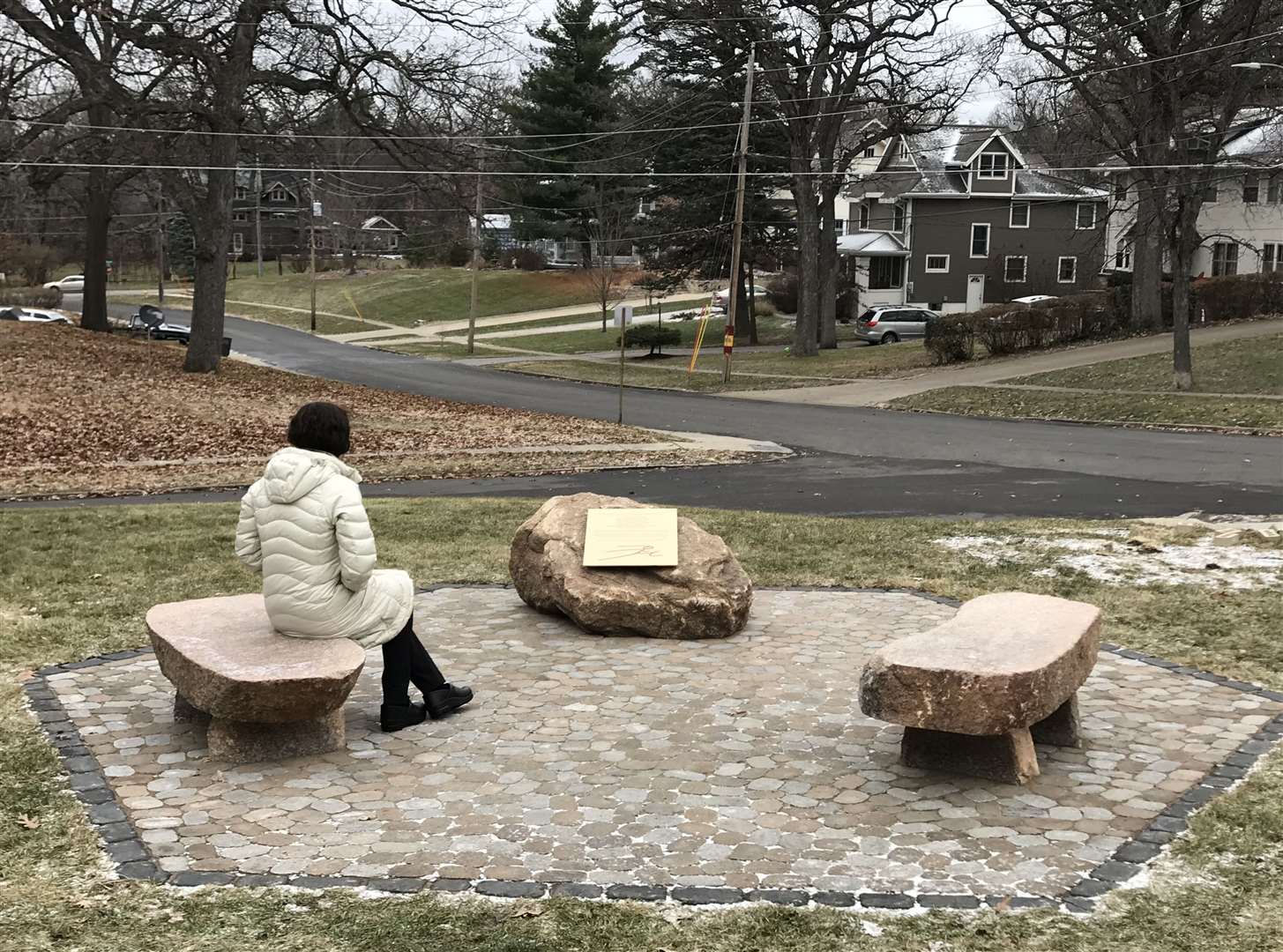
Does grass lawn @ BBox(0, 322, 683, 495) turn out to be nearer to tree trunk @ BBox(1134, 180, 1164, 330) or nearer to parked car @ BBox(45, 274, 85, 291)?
tree trunk @ BBox(1134, 180, 1164, 330)

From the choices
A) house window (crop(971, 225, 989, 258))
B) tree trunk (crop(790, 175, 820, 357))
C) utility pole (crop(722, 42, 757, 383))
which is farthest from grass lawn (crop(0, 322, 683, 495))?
house window (crop(971, 225, 989, 258))

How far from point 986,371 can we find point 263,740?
32754 mm

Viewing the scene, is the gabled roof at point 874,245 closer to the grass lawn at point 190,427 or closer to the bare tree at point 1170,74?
the bare tree at point 1170,74

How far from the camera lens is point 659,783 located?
19.4 feet

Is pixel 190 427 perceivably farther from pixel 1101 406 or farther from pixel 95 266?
pixel 95 266

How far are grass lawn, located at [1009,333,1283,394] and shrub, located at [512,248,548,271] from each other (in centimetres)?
5219

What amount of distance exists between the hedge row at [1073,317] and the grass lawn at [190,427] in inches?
621

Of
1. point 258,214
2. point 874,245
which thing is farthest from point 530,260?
point 874,245

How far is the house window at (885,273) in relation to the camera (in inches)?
2498

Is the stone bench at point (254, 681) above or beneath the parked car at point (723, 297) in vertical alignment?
beneath

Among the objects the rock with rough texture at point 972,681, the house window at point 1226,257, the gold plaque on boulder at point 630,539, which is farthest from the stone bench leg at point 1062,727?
the house window at point 1226,257

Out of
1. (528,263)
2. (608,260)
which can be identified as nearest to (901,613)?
(608,260)

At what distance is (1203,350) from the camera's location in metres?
33.8

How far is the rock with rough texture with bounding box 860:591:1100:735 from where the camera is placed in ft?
18.4
